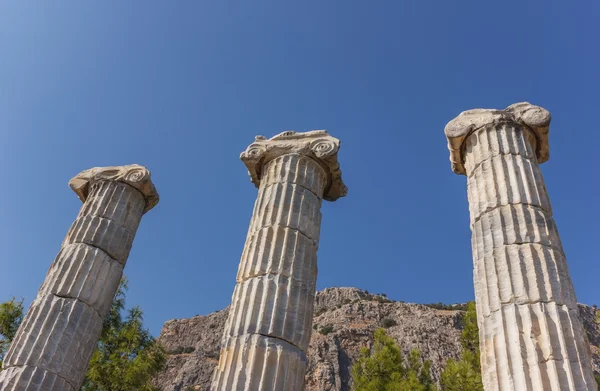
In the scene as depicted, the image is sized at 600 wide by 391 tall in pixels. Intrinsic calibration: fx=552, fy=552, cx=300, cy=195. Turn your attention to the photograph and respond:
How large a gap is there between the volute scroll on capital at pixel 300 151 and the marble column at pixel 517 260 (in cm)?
254

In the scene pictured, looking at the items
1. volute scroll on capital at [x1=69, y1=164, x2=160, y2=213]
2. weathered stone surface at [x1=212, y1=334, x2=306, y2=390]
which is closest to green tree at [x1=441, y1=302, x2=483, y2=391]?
weathered stone surface at [x1=212, y1=334, x2=306, y2=390]

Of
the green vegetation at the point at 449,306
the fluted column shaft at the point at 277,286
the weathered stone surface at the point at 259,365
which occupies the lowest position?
the weathered stone surface at the point at 259,365

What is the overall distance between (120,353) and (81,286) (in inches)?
388

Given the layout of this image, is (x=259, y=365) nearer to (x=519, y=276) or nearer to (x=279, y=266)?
(x=279, y=266)

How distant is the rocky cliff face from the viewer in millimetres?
51344

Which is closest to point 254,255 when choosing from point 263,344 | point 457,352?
point 263,344

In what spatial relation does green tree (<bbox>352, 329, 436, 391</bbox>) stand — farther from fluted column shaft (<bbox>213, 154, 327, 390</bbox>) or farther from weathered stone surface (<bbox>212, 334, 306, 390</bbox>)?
weathered stone surface (<bbox>212, 334, 306, 390</bbox>)

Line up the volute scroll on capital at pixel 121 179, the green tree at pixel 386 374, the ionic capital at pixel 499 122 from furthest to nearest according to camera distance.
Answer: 1. the green tree at pixel 386 374
2. the volute scroll on capital at pixel 121 179
3. the ionic capital at pixel 499 122

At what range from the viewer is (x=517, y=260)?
8.55 meters

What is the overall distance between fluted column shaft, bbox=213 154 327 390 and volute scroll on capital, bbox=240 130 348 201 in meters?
0.20

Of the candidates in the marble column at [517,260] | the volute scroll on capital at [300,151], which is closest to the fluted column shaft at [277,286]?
the volute scroll on capital at [300,151]

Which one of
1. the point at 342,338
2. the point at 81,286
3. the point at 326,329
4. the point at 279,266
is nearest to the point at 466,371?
the point at 279,266

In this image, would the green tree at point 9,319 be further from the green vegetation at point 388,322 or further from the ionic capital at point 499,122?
the green vegetation at point 388,322

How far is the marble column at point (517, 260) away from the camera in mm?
7352
